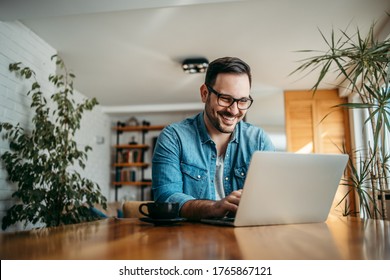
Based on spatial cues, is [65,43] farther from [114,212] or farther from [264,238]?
[264,238]

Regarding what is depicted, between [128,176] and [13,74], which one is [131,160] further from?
[13,74]

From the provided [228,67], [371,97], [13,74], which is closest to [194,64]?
[13,74]

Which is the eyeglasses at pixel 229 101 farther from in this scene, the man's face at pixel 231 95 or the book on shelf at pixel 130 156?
the book on shelf at pixel 130 156

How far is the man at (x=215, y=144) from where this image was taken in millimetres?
1328

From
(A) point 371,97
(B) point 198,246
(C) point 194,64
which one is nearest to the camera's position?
(B) point 198,246

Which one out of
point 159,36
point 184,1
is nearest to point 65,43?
point 159,36

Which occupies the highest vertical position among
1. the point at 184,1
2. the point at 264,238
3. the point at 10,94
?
the point at 184,1

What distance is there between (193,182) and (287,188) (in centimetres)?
53

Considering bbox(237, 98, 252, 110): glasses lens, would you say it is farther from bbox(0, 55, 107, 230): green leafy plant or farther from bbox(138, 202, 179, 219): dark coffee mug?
bbox(0, 55, 107, 230): green leafy plant

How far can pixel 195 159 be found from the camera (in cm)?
137

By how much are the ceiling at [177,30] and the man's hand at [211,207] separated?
1.74 metres

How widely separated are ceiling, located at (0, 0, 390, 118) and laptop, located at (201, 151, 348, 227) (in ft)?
5.91

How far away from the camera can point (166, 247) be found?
53 cm

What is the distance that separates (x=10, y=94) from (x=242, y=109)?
2.25 meters
